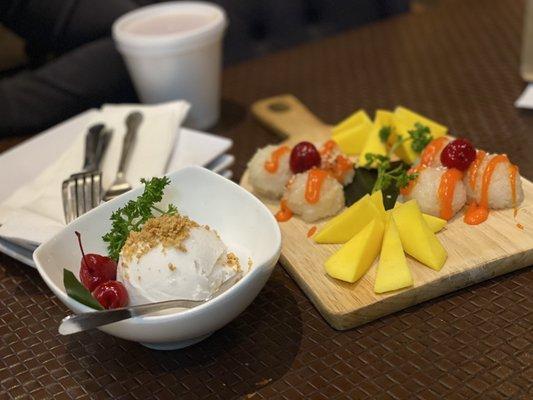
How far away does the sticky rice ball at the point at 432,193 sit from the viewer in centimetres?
98

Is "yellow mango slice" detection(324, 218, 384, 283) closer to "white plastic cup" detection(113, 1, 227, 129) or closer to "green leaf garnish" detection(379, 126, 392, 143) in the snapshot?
"green leaf garnish" detection(379, 126, 392, 143)

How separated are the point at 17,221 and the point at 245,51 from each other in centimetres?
124

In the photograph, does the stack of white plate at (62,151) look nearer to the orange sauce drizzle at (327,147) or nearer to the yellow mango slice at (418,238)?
the orange sauce drizzle at (327,147)

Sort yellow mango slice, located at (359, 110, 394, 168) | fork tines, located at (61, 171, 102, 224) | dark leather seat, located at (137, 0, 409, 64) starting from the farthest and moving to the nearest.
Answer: dark leather seat, located at (137, 0, 409, 64), yellow mango slice, located at (359, 110, 394, 168), fork tines, located at (61, 171, 102, 224)

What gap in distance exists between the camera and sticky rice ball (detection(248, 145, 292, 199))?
1093 mm

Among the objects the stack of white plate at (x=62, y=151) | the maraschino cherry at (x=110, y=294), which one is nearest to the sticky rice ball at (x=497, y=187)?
the stack of white plate at (x=62, y=151)

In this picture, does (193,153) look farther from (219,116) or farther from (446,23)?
(446,23)

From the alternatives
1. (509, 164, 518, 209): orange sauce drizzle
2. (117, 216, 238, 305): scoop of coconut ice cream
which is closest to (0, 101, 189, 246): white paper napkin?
(117, 216, 238, 305): scoop of coconut ice cream

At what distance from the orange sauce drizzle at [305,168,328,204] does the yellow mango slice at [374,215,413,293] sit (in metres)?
0.14

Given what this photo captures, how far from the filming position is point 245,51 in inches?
83.0

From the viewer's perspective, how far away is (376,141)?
3.87 ft

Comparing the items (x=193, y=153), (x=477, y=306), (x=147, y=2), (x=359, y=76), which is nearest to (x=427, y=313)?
(x=477, y=306)

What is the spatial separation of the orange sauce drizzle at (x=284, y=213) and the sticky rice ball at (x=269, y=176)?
4 cm

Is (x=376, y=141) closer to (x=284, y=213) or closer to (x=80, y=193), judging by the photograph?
(x=284, y=213)
